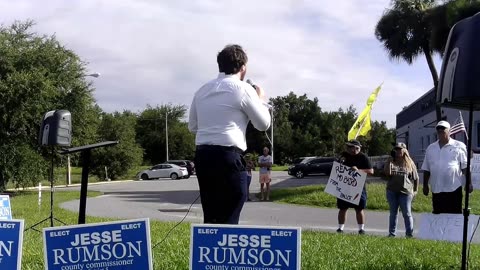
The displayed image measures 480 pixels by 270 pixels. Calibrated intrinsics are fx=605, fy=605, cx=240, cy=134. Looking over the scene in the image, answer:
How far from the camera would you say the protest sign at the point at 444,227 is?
773 centimetres

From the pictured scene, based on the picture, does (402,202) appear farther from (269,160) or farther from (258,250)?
(269,160)

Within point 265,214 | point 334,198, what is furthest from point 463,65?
point 334,198

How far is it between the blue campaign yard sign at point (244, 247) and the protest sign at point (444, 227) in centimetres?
478

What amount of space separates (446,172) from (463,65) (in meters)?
4.10

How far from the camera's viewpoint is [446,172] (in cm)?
838

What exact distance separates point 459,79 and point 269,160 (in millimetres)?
14938

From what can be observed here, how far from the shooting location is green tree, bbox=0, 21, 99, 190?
2523 cm

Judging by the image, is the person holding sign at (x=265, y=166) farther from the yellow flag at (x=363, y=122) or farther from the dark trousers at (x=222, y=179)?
the dark trousers at (x=222, y=179)

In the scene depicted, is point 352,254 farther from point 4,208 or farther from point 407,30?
point 407,30

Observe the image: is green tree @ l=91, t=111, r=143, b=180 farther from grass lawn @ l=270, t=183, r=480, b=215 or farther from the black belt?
the black belt

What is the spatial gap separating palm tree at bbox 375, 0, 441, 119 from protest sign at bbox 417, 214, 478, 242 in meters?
23.2

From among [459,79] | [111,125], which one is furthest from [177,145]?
[459,79]

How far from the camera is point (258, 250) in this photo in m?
3.60

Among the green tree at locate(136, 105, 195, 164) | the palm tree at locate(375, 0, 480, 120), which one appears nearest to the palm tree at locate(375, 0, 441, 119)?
the palm tree at locate(375, 0, 480, 120)
